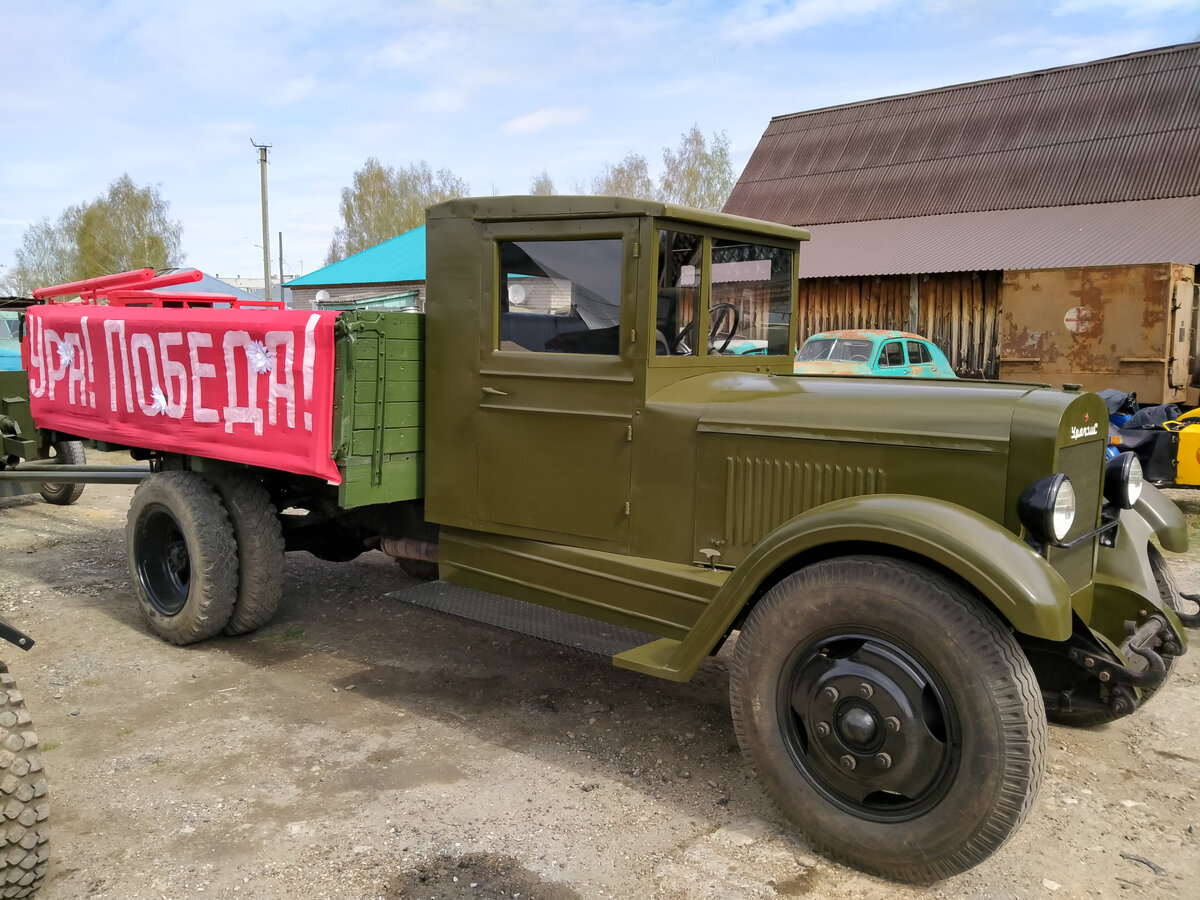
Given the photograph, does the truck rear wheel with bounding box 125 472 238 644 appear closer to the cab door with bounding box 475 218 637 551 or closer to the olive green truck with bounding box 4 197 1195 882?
the olive green truck with bounding box 4 197 1195 882

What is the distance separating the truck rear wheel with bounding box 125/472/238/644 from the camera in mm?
4578

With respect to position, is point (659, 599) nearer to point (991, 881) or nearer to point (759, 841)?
point (759, 841)

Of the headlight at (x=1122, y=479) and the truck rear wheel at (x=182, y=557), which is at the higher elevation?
the headlight at (x=1122, y=479)

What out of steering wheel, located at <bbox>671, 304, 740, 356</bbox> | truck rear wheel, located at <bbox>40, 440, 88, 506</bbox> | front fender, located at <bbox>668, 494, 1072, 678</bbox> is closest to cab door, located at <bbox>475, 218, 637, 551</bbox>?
steering wheel, located at <bbox>671, 304, 740, 356</bbox>

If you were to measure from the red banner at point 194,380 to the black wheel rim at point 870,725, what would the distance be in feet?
7.39

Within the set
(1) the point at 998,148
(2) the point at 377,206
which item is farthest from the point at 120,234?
(1) the point at 998,148

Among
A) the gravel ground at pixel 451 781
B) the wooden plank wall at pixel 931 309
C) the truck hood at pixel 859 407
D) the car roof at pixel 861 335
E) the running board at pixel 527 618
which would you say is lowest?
the gravel ground at pixel 451 781

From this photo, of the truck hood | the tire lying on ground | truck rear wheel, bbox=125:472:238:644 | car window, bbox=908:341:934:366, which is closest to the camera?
the tire lying on ground

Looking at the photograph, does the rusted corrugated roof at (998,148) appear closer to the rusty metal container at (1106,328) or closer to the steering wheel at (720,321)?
the rusty metal container at (1106,328)

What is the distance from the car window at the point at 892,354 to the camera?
1143 cm

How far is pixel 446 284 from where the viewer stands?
13.0 feet

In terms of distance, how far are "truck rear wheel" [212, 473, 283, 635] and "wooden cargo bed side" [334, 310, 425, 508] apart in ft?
3.34

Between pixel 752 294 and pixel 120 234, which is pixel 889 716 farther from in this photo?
pixel 120 234

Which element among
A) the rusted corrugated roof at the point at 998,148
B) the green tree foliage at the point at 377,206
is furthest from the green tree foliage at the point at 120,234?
the rusted corrugated roof at the point at 998,148
